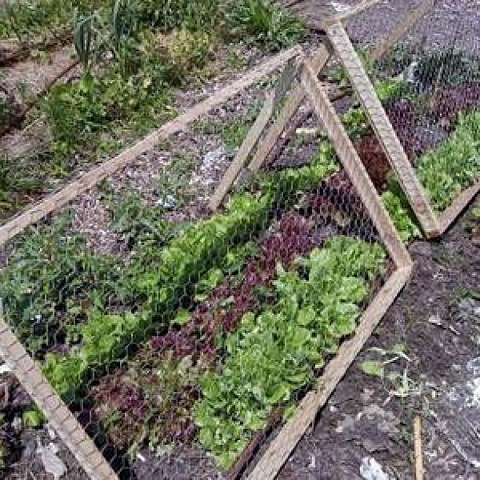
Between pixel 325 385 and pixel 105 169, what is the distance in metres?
1.24

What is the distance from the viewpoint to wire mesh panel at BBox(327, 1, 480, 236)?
3689 mm

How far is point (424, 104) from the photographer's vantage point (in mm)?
4707

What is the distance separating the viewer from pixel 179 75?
5.40 m

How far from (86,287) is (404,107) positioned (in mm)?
2216

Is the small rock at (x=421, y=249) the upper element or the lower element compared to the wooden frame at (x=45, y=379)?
lower

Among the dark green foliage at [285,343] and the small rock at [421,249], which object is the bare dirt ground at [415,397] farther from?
the dark green foliage at [285,343]

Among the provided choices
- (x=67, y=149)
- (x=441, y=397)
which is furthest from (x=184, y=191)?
(x=441, y=397)

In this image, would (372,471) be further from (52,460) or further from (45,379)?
(45,379)

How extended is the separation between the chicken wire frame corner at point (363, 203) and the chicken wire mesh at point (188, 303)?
3cm

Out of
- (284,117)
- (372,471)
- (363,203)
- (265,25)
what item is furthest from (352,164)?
(265,25)

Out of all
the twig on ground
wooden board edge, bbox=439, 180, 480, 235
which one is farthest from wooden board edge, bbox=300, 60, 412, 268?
the twig on ground

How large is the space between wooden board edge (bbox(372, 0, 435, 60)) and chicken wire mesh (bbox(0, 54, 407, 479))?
82cm

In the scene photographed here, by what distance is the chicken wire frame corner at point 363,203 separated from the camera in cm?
302

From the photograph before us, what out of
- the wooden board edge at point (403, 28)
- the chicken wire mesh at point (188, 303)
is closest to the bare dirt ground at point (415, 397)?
the chicken wire mesh at point (188, 303)
